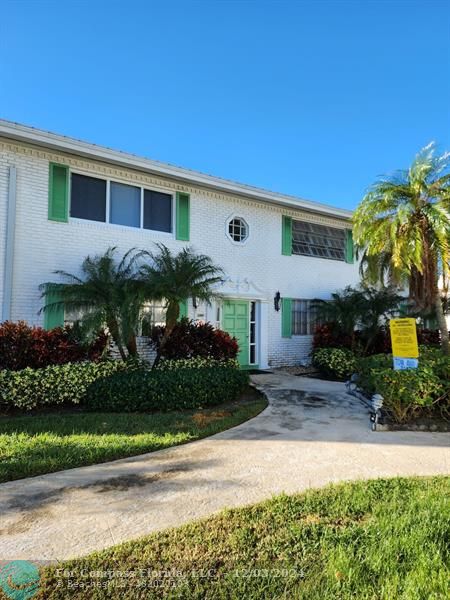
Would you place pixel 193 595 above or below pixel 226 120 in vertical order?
below

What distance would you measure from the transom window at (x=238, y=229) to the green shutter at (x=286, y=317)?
7.84 feet

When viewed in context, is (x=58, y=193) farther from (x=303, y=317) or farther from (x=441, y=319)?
(x=441, y=319)

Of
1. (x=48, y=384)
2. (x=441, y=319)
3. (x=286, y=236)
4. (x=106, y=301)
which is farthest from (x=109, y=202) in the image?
(x=441, y=319)

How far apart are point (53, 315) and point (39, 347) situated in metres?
1.48

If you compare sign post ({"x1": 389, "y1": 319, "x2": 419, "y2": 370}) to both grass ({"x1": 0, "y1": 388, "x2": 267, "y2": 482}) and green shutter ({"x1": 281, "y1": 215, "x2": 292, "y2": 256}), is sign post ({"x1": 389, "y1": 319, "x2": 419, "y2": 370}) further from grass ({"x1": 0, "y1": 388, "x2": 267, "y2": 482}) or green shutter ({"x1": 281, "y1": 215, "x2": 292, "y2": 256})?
green shutter ({"x1": 281, "y1": 215, "x2": 292, "y2": 256})

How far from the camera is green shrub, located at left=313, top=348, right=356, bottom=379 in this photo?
430 inches

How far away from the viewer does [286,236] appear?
501 inches

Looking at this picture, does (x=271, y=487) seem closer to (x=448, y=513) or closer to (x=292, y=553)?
(x=292, y=553)

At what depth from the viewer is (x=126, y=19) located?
847 cm

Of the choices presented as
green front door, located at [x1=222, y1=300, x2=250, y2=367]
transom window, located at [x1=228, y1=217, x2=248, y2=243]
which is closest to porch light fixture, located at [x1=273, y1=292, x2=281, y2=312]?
green front door, located at [x1=222, y1=300, x2=250, y2=367]

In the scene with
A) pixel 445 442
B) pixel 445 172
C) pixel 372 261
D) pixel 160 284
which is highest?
pixel 445 172

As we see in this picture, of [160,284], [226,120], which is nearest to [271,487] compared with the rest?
[160,284]

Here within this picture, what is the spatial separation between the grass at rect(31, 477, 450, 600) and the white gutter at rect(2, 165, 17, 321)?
22.2 feet

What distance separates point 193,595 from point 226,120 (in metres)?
13.1
